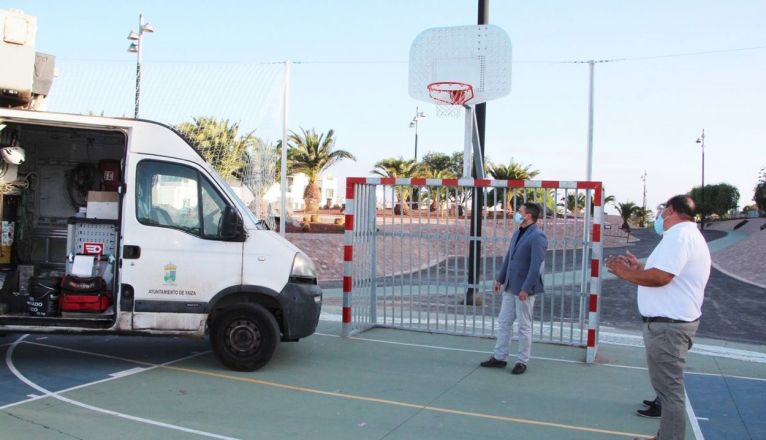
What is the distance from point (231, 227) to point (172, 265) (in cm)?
78

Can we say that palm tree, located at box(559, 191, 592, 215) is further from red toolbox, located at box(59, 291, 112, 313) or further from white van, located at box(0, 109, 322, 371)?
red toolbox, located at box(59, 291, 112, 313)

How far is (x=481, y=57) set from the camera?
11555 mm

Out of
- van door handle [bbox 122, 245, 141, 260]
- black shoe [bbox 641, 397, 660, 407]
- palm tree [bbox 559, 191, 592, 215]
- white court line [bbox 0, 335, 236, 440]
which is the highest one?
palm tree [bbox 559, 191, 592, 215]

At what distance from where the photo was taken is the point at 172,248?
7.28 m

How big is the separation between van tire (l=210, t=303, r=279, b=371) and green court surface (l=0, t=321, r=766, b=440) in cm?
17

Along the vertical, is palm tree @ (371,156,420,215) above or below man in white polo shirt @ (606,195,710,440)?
above

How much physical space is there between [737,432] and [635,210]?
2021 inches

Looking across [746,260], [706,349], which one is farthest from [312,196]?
[706,349]

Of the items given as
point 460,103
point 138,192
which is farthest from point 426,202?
point 138,192

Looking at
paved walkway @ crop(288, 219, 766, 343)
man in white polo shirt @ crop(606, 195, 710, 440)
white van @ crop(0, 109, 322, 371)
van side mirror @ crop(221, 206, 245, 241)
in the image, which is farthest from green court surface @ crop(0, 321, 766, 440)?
paved walkway @ crop(288, 219, 766, 343)

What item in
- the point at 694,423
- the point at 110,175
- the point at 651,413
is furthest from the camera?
the point at 110,175

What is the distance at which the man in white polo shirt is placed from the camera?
4723mm

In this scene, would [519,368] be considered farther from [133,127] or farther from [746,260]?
[746,260]

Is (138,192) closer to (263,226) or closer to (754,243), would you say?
(263,226)
